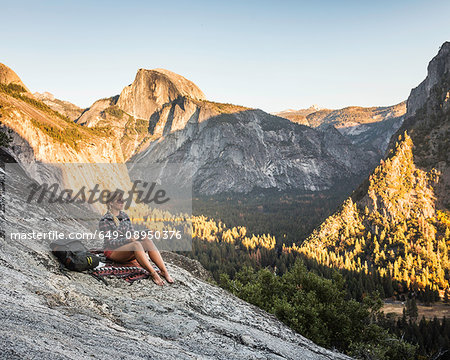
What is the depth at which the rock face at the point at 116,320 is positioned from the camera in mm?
4848

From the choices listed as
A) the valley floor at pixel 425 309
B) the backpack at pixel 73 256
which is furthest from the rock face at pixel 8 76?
the valley floor at pixel 425 309

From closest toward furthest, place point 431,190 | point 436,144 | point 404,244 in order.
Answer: point 404,244, point 431,190, point 436,144

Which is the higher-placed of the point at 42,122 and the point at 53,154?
the point at 42,122

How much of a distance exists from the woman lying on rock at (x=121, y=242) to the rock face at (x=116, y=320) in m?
0.79

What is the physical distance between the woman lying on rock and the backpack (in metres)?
0.79

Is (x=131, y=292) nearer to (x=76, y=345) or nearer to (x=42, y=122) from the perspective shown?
(x=76, y=345)

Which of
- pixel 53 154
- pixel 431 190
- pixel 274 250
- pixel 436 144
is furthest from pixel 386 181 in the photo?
pixel 53 154

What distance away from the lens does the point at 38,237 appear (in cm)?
980

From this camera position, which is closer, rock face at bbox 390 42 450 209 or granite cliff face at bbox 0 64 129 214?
granite cliff face at bbox 0 64 129 214

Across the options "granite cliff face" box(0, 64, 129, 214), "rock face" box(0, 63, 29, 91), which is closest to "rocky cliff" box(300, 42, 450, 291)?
"granite cliff face" box(0, 64, 129, 214)

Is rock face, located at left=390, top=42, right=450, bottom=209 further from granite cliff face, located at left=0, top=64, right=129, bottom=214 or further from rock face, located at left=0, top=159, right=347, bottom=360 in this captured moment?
rock face, located at left=0, top=159, right=347, bottom=360

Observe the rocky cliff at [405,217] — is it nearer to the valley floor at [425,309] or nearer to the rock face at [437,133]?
the rock face at [437,133]

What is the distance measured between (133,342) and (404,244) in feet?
371

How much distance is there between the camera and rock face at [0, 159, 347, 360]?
485 cm
